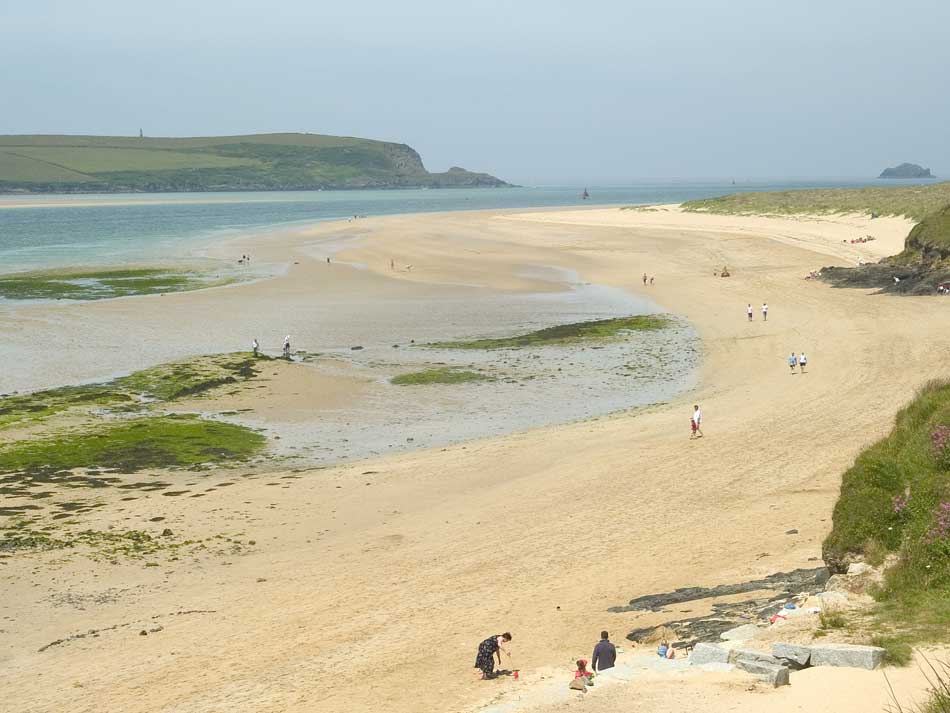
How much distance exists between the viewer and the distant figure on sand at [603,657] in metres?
12.5

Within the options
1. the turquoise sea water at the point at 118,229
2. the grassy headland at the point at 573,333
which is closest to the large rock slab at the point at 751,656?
the grassy headland at the point at 573,333

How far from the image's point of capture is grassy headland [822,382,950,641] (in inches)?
469

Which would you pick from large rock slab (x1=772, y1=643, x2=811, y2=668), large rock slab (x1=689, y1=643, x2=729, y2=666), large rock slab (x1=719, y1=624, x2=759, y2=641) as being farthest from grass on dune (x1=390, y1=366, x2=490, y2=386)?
large rock slab (x1=772, y1=643, x2=811, y2=668)

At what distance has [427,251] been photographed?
78.2 metres

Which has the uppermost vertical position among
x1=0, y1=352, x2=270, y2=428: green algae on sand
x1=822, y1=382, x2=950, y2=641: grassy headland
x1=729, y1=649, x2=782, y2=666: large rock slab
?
x1=822, y1=382, x2=950, y2=641: grassy headland

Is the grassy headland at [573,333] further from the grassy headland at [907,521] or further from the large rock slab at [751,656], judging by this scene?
the large rock slab at [751,656]

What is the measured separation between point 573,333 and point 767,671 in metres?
31.7

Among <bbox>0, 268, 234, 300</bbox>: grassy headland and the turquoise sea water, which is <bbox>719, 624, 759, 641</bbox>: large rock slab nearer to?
<bbox>0, 268, 234, 300</bbox>: grassy headland

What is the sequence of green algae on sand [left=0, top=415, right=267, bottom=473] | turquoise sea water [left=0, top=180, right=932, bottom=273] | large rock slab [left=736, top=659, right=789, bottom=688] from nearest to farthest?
large rock slab [left=736, top=659, right=789, bottom=688] < green algae on sand [left=0, top=415, right=267, bottom=473] < turquoise sea water [left=0, top=180, right=932, bottom=273]

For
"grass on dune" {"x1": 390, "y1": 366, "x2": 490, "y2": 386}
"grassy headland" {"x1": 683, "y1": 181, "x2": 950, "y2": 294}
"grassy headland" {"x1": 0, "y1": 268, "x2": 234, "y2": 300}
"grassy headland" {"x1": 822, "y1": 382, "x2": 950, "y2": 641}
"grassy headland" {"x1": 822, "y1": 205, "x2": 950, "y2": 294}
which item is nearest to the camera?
"grassy headland" {"x1": 822, "y1": 382, "x2": 950, "y2": 641}

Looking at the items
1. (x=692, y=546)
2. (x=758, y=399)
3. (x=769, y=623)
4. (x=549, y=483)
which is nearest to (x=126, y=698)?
(x=769, y=623)

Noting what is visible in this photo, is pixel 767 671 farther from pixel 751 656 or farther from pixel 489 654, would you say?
pixel 489 654

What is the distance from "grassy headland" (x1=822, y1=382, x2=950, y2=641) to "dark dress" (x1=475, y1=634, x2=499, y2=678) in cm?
491

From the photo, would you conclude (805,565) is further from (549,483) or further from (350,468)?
(350,468)
